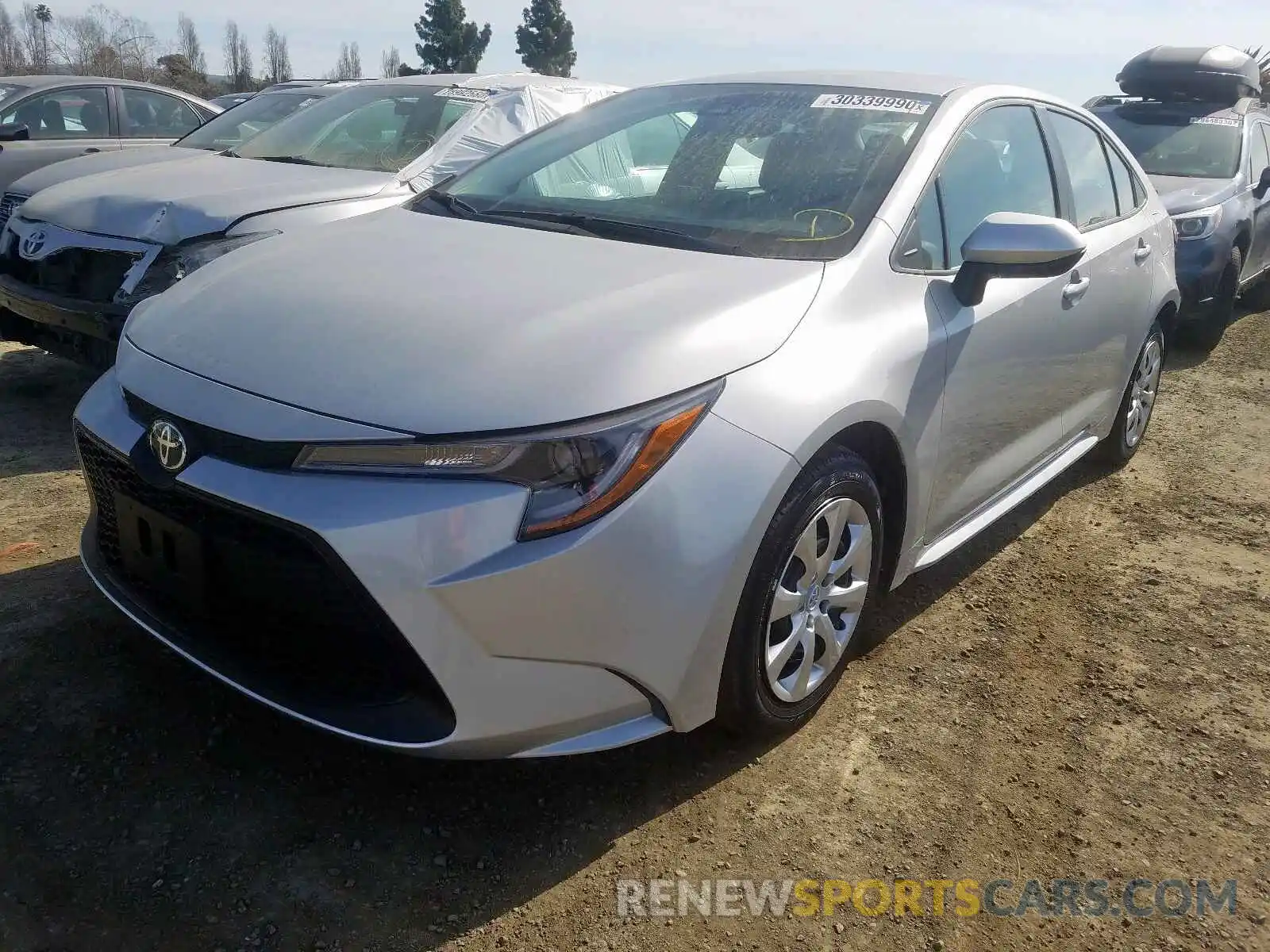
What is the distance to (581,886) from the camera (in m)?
2.12

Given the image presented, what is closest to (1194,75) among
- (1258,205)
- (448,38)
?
(1258,205)

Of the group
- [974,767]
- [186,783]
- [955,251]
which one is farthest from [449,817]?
[955,251]

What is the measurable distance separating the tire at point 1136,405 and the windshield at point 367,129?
3547mm

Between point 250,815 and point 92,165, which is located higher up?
point 92,165

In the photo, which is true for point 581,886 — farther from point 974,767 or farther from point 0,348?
point 0,348

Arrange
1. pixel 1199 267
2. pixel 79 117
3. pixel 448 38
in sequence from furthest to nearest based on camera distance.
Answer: pixel 448 38, pixel 79 117, pixel 1199 267

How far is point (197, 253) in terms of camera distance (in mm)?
4242

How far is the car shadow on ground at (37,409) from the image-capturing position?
422 cm

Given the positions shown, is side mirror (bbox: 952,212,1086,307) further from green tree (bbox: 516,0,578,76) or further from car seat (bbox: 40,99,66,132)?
green tree (bbox: 516,0,578,76)

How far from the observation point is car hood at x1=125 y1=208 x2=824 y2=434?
199cm

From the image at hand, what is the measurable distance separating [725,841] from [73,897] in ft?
4.29

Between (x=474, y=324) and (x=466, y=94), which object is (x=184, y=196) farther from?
(x=474, y=324)

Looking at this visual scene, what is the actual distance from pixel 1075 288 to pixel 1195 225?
4194mm

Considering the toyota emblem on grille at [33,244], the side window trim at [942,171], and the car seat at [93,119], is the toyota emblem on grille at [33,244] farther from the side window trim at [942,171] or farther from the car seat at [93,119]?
the car seat at [93,119]
